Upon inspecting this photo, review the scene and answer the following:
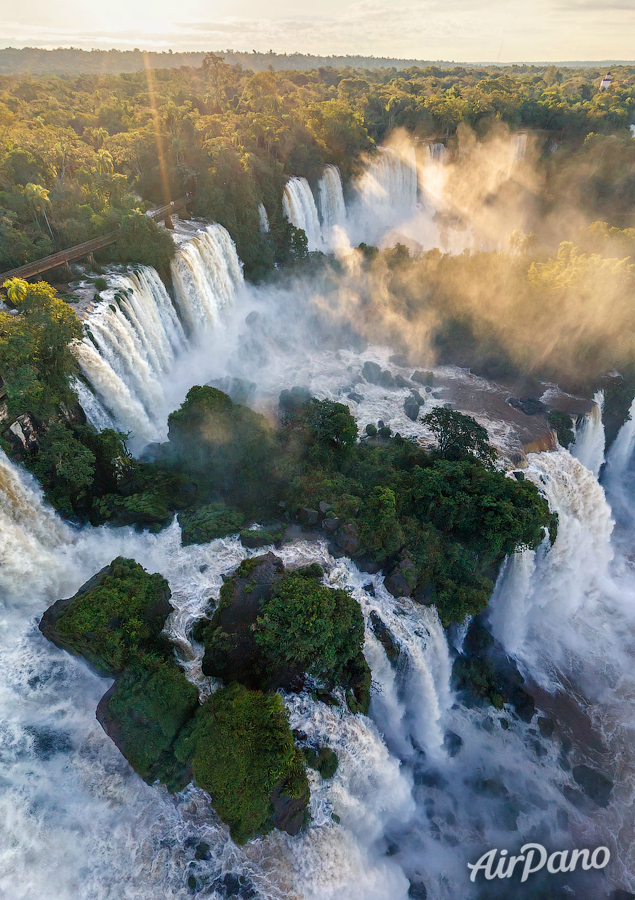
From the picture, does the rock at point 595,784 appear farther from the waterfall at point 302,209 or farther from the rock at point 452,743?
the waterfall at point 302,209

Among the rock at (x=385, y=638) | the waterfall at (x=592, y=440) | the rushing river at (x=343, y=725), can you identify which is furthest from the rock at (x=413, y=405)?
the rock at (x=385, y=638)

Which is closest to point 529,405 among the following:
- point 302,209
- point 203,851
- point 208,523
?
point 208,523

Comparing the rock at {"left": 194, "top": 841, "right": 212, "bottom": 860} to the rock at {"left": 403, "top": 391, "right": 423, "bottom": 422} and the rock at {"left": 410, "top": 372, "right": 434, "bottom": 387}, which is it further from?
the rock at {"left": 410, "top": 372, "right": 434, "bottom": 387}

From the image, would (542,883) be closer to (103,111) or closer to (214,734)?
(214,734)

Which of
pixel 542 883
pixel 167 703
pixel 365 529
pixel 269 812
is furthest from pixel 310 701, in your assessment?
pixel 542 883

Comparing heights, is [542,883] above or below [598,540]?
below

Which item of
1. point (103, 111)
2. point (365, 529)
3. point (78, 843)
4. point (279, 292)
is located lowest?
point (78, 843)

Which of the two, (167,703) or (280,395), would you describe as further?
(280,395)
